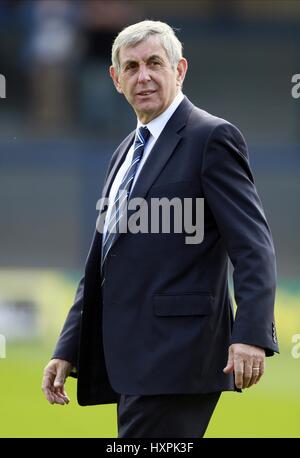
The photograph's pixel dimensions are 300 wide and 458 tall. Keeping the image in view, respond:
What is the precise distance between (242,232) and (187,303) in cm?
23

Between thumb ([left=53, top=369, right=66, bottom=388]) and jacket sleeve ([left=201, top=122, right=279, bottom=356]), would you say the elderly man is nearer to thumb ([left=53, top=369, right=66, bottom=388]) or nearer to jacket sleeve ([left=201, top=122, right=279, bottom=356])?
jacket sleeve ([left=201, top=122, right=279, bottom=356])

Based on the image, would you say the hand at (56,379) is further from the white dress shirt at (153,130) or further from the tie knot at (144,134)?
the tie knot at (144,134)

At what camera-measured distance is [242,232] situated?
260cm

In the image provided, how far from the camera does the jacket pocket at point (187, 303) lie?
264 centimetres

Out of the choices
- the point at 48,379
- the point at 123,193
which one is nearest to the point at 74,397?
the point at 48,379

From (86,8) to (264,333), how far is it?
913cm

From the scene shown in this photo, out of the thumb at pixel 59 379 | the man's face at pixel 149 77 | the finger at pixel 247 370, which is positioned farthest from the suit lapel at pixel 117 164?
the finger at pixel 247 370

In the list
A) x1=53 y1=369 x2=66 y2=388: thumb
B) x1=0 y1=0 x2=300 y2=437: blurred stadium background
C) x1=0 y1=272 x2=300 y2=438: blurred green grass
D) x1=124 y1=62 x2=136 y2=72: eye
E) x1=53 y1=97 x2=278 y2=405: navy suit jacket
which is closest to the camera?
x1=53 y1=97 x2=278 y2=405: navy suit jacket

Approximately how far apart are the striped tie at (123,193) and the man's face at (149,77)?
0.20 feet

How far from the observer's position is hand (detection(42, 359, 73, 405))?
118 inches

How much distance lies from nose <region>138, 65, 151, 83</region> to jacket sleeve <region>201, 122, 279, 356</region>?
0.25 m

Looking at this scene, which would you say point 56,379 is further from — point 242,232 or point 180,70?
Answer: point 180,70

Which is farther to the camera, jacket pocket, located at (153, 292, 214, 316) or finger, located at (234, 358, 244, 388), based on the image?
jacket pocket, located at (153, 292, 214, 316)

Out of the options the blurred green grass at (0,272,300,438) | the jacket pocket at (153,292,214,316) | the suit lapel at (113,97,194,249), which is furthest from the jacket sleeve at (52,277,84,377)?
the blurred green grass at (0,272,300,438)
